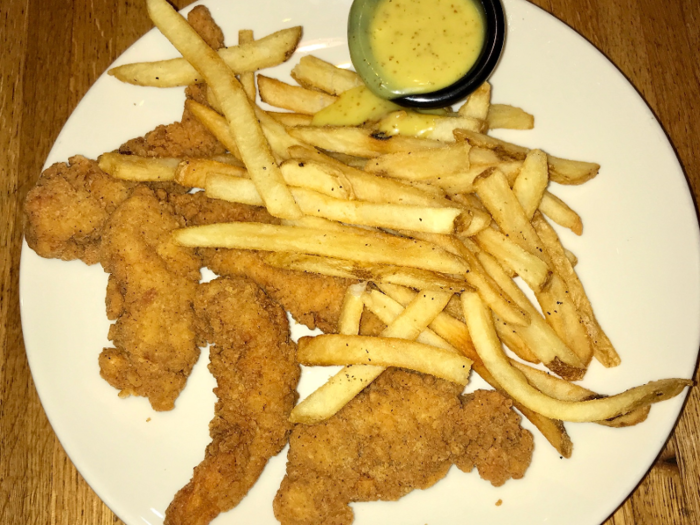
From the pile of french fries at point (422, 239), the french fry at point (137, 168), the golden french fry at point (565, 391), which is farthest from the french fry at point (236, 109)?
the golden french fry at point (565, 391)

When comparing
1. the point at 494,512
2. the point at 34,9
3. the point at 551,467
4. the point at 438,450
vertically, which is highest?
the point at 34,9

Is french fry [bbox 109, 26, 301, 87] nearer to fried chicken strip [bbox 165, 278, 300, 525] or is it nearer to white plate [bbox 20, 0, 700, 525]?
white plate [bbox 20, 0, 700, 525]

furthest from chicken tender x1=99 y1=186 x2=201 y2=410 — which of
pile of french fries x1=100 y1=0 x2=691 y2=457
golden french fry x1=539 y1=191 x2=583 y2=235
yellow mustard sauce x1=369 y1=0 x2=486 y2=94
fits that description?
golden french fry x1=539 y1=191 x2=583 y2=235

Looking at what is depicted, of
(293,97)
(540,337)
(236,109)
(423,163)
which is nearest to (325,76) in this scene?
(293,97)

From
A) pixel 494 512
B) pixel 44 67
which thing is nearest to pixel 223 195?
pixel 44 67

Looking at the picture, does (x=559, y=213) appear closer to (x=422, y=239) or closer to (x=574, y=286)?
(x=574, y=286)

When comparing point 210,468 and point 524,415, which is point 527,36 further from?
point 210,468

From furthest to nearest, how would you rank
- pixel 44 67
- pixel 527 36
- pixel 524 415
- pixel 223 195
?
pixel 44 67 → pixel 527 36 → pixel 524 415 → pixel 223 195
